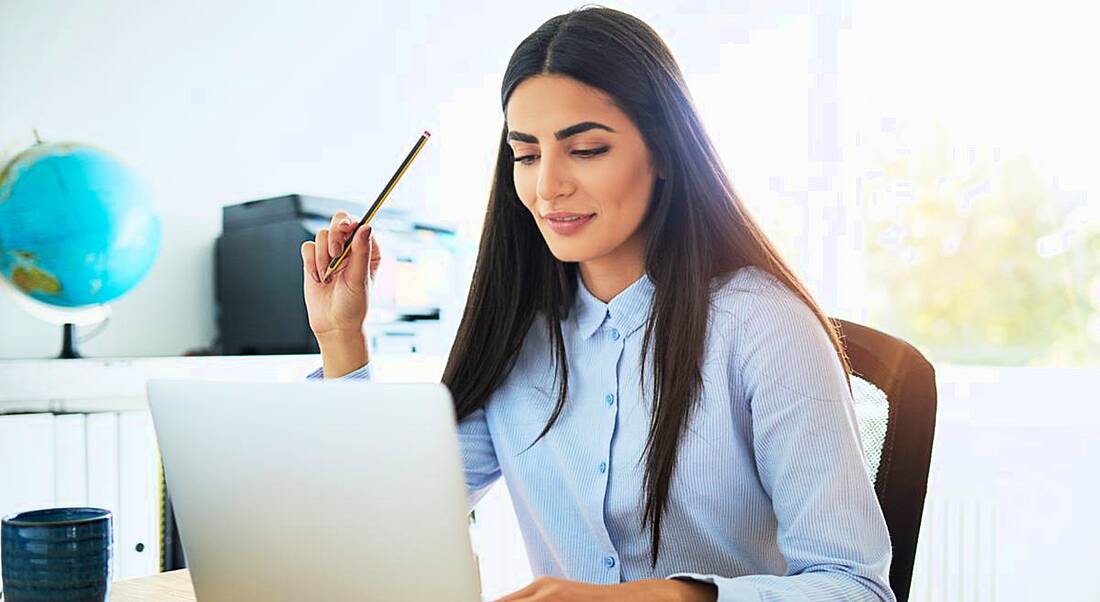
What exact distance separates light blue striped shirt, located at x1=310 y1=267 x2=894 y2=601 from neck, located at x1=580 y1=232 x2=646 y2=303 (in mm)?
19

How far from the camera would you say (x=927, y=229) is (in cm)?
284

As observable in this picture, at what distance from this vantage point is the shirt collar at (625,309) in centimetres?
122

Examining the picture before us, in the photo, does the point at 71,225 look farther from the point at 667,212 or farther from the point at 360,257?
the point at 667,212

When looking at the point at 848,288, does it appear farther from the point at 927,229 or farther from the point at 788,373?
the point at 788,373

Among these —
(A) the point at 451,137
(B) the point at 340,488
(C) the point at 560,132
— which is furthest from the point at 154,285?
(B) the point at 340,488

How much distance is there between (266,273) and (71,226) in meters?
0.52

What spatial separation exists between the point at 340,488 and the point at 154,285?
180 cm

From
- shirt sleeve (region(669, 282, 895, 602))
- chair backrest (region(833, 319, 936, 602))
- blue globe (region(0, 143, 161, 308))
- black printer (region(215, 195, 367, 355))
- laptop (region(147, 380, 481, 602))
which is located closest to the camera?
laptop (region(147, 380, 481, 602))

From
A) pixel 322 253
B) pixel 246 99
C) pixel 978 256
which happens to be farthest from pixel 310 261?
pixel 978 256

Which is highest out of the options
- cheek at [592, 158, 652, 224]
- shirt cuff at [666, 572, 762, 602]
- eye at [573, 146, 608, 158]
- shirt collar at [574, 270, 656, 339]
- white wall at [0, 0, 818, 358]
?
white wall at [0, 0, 818, 358]

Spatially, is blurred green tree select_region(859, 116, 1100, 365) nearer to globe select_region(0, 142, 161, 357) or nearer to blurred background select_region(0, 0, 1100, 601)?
blurred background select_region(0, 0, 1100, 601)

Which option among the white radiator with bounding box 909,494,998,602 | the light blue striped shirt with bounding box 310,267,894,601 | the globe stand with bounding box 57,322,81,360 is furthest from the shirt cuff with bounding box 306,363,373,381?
the white radiator with bounding box 909,494,998,602

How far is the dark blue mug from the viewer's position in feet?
2.76

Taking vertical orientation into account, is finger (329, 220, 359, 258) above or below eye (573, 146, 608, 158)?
below
